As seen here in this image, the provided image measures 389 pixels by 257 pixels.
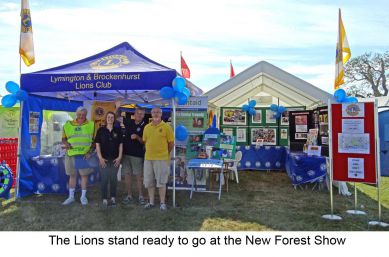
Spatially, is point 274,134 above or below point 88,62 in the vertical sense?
below

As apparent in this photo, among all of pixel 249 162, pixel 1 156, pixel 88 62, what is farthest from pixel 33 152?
pixel 249 162

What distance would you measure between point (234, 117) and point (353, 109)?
5.16 m

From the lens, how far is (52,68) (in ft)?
17.6

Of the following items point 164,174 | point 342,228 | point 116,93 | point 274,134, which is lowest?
point 342,228

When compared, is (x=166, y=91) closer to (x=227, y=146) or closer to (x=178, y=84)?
(x=178, y=84)

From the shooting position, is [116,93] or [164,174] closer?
[164,174]

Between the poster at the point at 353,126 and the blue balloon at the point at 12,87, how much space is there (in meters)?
4.91

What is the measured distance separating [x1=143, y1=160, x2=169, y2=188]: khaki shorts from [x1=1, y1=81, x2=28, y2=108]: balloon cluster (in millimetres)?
2265

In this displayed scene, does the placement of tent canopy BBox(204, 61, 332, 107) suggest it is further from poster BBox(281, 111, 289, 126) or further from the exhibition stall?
the exhibition stall

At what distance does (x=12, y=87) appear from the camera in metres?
5.16

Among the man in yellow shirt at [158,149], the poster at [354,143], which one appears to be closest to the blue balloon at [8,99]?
the man in yellow shirt at [158,149]

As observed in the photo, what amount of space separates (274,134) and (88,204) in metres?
5.77

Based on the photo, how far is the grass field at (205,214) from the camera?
401 cm

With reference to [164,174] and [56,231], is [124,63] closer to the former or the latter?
[164,174]
